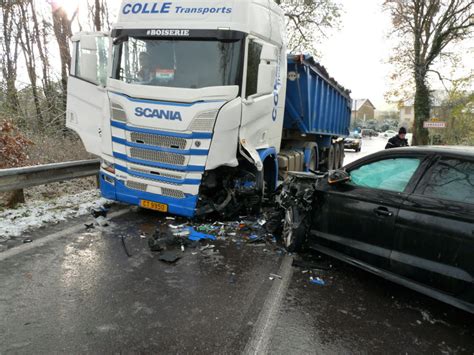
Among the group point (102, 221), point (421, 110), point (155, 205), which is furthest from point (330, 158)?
point (421, 110)

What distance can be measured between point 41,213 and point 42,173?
69 cm

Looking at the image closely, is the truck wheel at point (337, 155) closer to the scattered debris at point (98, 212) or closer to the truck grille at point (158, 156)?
the truck grille at point (158, 156)

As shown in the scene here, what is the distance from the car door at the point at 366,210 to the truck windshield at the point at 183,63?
90.6 inches

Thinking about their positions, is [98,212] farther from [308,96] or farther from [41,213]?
[308,96]

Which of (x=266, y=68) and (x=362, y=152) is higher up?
(x=266, y=68)

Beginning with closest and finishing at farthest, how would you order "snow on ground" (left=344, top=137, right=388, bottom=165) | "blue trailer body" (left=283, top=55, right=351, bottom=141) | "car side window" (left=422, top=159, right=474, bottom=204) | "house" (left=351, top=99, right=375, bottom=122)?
"car side window" (left=422, top=159, right=474, bottom=204) < "blue trailer body" (left=283, top=55, right=351, bottom=141) < "snow on ground" (left=344, top=137, right=388, bottom=165) < "house" (left=351, top=99, right=375, bottom=122)

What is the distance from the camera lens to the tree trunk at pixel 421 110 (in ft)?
82.6

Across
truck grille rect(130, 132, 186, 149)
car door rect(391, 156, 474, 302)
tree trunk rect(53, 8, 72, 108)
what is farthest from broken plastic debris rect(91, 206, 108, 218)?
tree trunk rect(53, 8, 72, 108)

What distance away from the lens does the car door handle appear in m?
3.78

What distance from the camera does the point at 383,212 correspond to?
3.83 meters

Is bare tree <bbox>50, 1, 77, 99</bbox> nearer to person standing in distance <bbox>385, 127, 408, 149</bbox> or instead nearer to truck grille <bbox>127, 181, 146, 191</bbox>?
truck grille <bbox>127, 181, 146, 191</bbox>

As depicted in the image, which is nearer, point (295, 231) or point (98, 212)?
point (295, 231)

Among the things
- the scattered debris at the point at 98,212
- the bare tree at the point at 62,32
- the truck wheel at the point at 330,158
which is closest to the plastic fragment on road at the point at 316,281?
the scattered debris at the point at 98,212

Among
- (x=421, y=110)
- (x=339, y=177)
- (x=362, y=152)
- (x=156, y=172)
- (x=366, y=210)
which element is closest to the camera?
(x=366, y=210)
